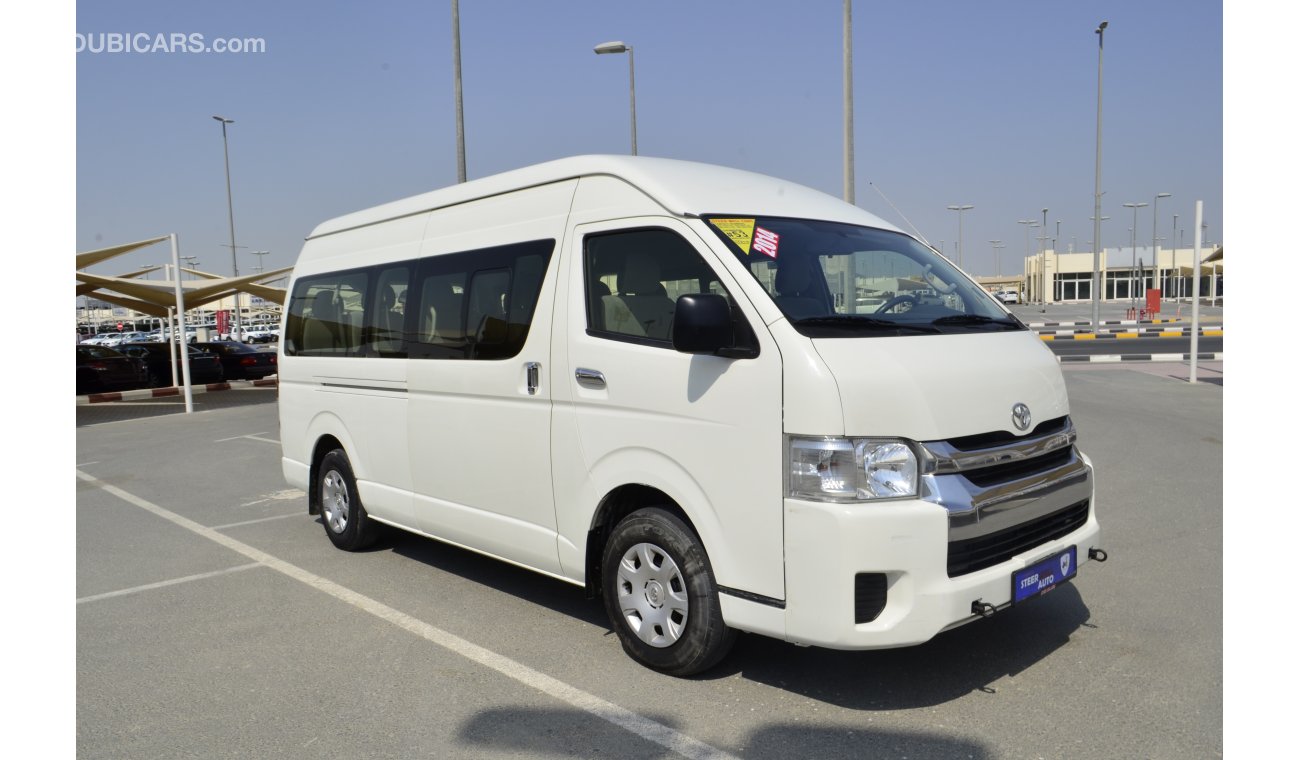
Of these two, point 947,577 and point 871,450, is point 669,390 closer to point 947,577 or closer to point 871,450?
point 871,450

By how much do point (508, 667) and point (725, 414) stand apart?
1711mm

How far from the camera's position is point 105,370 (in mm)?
23984

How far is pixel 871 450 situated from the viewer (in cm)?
356

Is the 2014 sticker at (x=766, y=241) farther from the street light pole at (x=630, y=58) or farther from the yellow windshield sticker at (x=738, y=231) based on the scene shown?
the street light pole at (x=630, y=58)

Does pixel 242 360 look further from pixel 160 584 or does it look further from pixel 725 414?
pixel 725 414

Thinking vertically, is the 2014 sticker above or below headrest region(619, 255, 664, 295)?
above

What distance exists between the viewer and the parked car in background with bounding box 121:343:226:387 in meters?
26.3

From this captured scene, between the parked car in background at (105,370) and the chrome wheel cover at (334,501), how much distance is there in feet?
66.0

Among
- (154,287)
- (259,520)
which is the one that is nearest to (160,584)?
(259,520)

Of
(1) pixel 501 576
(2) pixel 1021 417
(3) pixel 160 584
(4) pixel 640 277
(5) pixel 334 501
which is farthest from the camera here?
(5) pixel 334 501

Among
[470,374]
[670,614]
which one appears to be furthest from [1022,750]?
[470,374]

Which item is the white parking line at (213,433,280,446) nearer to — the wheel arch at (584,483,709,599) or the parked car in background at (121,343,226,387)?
the wheel arch at (584,483,709,599)

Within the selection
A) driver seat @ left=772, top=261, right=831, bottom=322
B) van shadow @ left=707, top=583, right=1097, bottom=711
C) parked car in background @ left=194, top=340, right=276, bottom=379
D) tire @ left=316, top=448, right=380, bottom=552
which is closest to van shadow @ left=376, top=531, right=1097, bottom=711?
van shadow @ left=707, top=583, right=1097, bottom=711

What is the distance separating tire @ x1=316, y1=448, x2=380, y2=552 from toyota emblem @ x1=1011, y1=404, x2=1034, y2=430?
4.56 meters
